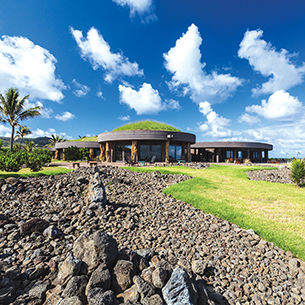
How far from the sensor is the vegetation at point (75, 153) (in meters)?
30.5

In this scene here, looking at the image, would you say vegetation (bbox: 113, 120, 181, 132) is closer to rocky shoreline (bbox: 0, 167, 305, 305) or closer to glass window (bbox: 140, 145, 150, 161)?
glass window (bbox: 140, 145, 150, 161)

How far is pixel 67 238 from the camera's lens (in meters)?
4.49

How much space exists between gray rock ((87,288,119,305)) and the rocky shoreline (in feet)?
0.04

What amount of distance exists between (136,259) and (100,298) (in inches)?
37.8

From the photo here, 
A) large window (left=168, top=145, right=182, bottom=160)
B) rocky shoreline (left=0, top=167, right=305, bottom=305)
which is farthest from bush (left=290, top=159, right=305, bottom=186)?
large window (left=168, top=145, right=182, bottom=160)

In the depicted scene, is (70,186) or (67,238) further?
(70,186)

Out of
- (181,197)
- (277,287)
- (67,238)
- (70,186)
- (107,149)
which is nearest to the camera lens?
(277,287)

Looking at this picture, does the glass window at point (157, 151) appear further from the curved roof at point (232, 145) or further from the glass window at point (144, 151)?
the curved roof at point (232, 145)

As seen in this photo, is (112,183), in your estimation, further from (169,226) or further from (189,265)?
(189,265)

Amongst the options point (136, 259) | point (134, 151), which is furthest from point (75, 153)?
point (136, 259)

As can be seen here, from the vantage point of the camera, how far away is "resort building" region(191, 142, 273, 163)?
31.6 meters

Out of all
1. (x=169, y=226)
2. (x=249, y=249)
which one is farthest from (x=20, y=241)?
(x=249, y=249)

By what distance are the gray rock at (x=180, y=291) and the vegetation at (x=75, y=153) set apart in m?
31.6

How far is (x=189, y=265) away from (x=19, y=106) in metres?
32.7
